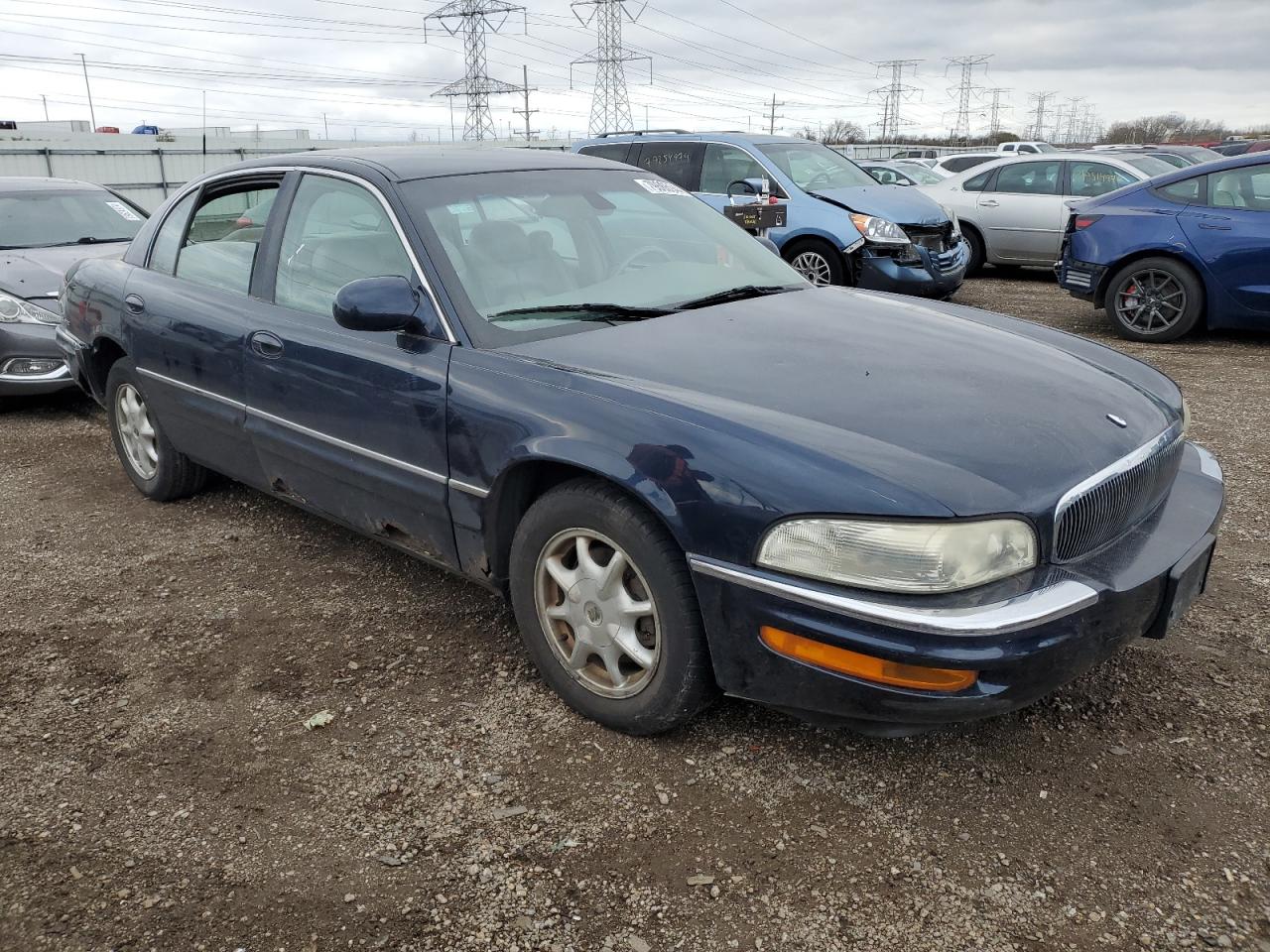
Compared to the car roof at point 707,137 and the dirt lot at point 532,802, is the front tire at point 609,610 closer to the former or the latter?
the dirt lot at point 532,802

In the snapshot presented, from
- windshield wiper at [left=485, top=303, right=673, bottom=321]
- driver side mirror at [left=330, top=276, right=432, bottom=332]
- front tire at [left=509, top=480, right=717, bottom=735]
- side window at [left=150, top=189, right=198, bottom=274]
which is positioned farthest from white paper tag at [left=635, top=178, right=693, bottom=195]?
side window at [left=150, top=189, right=198, bottom=274]

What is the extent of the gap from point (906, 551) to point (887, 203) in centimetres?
808

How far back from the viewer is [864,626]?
2.21 m

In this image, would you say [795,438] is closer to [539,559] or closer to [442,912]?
[539,559]

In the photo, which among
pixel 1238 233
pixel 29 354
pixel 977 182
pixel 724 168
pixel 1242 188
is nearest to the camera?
pixel 29 354

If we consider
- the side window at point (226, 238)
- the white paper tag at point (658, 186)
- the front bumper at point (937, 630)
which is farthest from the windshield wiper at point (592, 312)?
the side window at point (226, 238)

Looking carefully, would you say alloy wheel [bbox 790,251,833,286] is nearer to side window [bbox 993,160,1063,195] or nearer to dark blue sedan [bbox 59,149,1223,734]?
side window [bbox 993,160,1063,195]

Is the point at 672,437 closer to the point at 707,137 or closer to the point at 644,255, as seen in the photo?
the point at 644,255

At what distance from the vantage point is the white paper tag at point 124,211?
800cm

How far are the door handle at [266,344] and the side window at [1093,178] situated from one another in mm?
Answer: 10385

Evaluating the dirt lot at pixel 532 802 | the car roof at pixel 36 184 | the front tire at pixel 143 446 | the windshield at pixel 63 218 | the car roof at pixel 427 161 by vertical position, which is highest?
the car roof at pixel 427 161

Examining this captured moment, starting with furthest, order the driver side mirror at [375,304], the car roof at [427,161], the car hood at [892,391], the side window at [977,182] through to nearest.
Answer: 1. the side window at [977,182]
2. the car roof at [427,161]
3. the driver side mirror at [375,304]
4. the car hood at [892,391]

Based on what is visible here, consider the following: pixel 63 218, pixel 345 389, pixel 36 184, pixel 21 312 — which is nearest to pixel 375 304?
pixel 345 389

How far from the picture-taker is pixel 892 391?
265 cm
